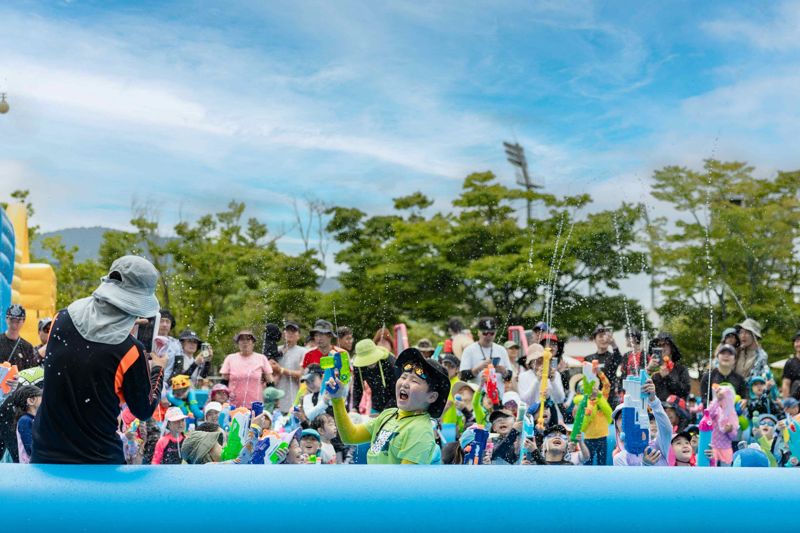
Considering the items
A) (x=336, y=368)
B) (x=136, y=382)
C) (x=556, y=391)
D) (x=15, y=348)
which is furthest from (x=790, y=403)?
(x=15, y=348)

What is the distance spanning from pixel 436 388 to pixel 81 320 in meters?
1.74

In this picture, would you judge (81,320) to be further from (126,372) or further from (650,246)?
(650,246)

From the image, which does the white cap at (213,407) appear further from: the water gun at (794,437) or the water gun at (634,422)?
the water gun at (794,437)

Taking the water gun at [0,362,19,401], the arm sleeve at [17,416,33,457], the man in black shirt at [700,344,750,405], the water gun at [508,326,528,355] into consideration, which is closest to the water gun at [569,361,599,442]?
the man in black shirt at [700,344,750,405]

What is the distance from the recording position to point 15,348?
956 centimetres

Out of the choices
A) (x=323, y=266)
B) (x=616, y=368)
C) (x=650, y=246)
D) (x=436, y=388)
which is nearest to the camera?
(x=436, y=388)

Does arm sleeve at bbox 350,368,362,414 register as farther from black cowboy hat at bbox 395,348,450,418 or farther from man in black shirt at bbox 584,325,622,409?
black cowboy hat at bbox 395,348,450,418

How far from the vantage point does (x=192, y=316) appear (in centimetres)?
2886

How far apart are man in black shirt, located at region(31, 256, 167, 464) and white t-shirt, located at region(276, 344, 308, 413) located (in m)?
6.69

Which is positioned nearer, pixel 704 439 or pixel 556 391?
pixel 704 439

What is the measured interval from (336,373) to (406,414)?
398 mm

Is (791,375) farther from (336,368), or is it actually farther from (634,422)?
(336,368)

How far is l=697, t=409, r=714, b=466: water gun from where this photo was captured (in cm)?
708

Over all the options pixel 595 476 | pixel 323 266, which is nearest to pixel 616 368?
pixel 595 476
